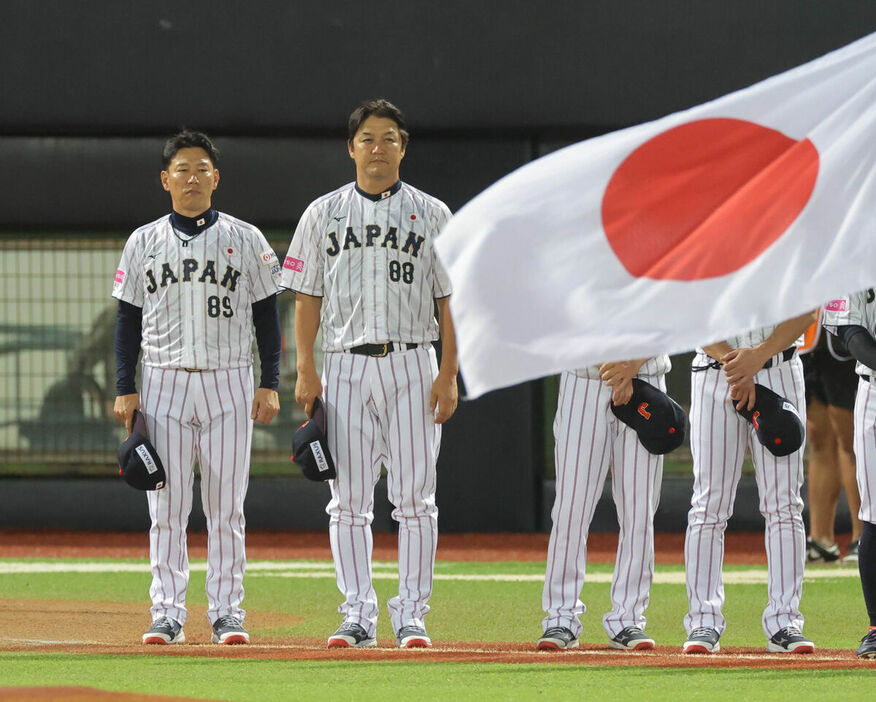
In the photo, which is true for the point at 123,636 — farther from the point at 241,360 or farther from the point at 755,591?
the point at 755,591

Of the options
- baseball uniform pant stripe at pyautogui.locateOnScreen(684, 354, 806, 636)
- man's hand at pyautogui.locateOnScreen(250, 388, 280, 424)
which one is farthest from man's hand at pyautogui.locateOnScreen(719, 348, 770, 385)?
man's hand at pyautogui.locateOnScreen(250, 388, 280, 424)

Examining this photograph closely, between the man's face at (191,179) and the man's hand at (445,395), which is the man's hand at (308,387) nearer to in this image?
the man's hand at (445,395)

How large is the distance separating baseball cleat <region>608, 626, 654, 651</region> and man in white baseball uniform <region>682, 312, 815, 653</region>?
199 millimetres

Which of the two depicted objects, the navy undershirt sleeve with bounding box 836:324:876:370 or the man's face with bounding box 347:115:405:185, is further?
the man's face with bounding box 347:115:405:185

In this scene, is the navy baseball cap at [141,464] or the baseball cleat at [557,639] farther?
the navy baseball cap at [141,464]

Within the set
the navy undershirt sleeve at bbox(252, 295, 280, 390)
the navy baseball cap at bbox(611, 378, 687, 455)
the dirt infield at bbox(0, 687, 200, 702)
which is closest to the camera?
the dirt infield at bbox(0, 687, 200, 702)

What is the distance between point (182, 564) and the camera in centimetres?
668

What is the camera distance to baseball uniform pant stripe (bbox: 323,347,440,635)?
645cm

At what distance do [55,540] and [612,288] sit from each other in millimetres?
8265

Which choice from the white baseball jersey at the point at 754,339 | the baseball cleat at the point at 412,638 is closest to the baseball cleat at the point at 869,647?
the white baseball jersey at the point at 754,339

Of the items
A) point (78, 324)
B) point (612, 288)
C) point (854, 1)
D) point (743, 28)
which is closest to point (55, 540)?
point (78, 324)

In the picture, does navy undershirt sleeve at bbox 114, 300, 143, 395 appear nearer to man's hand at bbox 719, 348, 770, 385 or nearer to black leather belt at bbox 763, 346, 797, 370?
man's hand at bbox 719, 348, 770, 385

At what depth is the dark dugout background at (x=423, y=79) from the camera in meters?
11.6

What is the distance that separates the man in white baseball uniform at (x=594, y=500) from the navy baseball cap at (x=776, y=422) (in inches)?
20.6
